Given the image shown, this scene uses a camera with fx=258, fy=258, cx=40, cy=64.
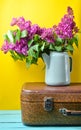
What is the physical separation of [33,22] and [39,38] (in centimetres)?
16

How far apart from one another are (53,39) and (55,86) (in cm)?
20

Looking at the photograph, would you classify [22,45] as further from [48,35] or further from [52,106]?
[52,106]

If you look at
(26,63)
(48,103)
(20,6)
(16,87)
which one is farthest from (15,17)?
(48,103)

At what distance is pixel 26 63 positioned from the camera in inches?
46.1

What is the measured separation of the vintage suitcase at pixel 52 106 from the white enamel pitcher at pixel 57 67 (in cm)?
10

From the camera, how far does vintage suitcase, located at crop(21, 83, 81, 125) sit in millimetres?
988

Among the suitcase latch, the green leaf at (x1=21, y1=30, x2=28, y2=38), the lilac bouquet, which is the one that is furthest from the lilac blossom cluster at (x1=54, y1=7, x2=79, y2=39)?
the suitcase latch

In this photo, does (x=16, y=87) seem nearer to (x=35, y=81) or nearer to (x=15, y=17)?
(x=35, y=81)

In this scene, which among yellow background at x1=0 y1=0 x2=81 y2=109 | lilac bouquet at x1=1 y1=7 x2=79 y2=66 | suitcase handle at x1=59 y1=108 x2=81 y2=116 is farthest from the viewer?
yellow background at x1=0 y1=0 x2=81 y2=109

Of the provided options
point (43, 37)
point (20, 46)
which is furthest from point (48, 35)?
point (20, 46)

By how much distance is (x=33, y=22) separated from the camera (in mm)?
1229

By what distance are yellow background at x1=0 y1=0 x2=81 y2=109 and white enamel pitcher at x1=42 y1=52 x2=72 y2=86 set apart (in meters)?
0.14

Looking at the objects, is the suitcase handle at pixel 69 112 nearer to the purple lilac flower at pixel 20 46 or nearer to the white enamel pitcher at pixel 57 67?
the white enamel pitcher at pixel 57 67

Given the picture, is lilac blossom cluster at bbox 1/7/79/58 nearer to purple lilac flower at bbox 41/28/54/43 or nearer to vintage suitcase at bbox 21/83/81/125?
purple lilac flower at bbox 41/28/54/43
